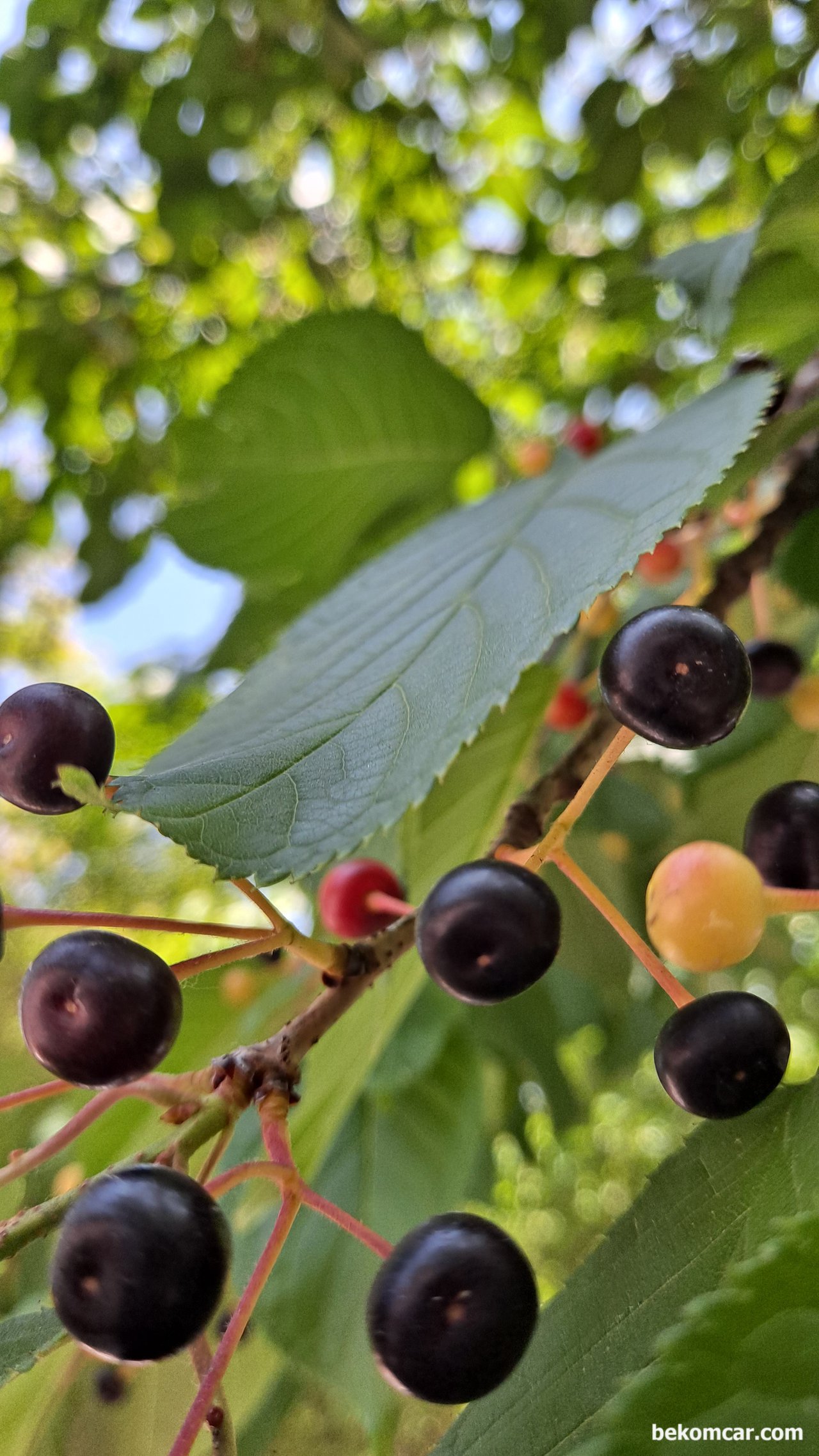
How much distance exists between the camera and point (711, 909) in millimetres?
349

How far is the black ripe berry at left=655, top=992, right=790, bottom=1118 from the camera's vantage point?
12.7 inches

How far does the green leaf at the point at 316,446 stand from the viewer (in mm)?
936

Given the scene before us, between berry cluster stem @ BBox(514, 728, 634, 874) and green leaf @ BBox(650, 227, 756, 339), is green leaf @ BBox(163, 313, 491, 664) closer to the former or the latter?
green leaf @ BBox(650, 227, 756, 339)

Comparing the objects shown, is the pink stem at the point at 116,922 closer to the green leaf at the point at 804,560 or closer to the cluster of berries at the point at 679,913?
the cluster of berries at the point at 679,913

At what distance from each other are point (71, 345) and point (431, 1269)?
1.61m

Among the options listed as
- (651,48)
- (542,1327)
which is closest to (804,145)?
(651,48)

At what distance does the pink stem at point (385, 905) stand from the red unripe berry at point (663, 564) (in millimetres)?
454

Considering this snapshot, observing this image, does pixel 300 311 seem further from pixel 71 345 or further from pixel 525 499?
pixel 525 499

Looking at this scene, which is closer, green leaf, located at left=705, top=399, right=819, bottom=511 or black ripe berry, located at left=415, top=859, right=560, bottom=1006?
black ripe berry, located at left=415, top=859, right=560, bottom=1006

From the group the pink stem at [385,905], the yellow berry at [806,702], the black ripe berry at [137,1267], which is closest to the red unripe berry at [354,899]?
the pink stem at [385,905]

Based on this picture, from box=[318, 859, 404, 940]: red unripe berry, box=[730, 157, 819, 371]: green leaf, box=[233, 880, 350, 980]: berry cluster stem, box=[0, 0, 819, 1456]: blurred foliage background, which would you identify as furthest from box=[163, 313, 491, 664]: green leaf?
box=[233, 880, 350, 980]: berry cluster stem

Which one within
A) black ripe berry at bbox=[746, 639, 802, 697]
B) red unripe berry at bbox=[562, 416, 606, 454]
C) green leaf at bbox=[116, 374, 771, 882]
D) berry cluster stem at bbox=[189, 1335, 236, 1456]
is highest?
green leaf at bbox=[116, 374, 771, 882]

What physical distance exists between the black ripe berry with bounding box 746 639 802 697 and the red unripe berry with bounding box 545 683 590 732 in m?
0.14

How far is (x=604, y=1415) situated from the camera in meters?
0.26
